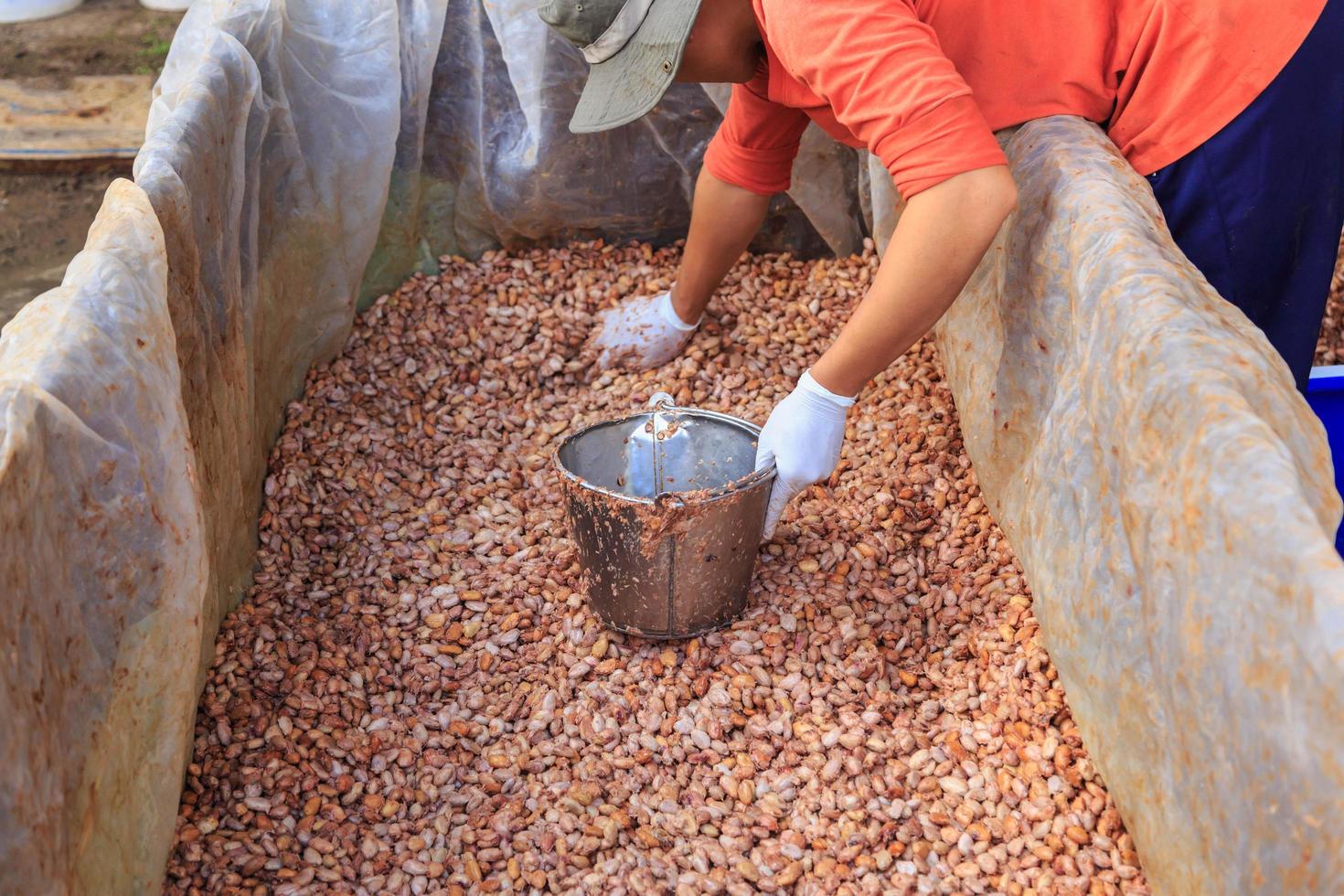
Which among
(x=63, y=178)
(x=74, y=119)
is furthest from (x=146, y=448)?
(x=74, y=119)

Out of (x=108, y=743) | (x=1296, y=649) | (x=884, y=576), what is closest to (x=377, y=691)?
(x=108, y=743)

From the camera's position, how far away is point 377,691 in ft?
6.22

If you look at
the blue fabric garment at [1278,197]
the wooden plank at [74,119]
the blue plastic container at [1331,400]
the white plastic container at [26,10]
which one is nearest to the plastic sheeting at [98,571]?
the blue fabric garment at [1278,197]

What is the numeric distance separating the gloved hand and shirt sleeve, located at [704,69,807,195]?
1.95 ft

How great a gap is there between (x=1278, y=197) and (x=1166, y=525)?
0.81 m

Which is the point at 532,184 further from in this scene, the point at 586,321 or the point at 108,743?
the point at 108,743

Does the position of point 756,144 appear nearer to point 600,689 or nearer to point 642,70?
point 642,70

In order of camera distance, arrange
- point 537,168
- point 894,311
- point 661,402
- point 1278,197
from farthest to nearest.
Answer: point 537,168 → point 661,402 → point 1278,197 → point 894,311

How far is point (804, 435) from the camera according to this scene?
1.87 metres

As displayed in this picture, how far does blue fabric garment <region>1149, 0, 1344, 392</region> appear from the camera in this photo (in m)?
1.77

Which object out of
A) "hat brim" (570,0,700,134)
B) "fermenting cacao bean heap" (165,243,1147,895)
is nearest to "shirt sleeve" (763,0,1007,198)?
"hat brim" (570,0,700,134)

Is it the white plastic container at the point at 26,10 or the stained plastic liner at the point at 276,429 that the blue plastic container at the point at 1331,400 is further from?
the white plastic container at the point at 26,10

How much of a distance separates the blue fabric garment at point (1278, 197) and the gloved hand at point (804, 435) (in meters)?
0.64

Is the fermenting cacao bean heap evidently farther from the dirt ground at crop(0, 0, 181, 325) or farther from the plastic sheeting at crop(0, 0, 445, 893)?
the dirt ground at crop(0, 0, 181, 325)
